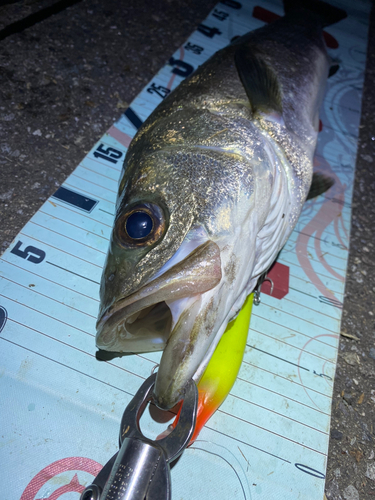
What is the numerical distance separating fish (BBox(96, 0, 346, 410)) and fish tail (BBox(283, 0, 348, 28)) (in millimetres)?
1152

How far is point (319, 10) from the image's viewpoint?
2.66m

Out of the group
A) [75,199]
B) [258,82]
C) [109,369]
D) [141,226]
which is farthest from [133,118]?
[109,369]

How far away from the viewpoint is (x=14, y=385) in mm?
1275

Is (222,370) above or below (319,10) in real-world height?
below

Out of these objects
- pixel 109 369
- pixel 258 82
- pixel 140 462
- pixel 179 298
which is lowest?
pixel 109 369

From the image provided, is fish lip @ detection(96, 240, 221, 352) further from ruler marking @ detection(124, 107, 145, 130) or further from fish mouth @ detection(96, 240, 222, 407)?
ruler marking @ detection(124, 107, 145, 130)

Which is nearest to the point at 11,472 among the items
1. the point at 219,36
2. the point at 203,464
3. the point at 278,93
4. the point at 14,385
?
the point at 14,385

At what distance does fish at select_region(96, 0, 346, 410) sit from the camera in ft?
3.27

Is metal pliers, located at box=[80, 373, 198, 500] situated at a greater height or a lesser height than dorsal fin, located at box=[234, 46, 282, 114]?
lesser

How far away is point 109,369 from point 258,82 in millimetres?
1332

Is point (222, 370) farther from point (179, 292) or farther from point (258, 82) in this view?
point (258, 82)

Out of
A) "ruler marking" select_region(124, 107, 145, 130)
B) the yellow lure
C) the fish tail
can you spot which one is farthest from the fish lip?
the fish tail

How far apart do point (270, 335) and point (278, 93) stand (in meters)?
1.06

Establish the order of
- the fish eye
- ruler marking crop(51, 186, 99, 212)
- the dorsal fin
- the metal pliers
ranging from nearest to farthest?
the metal pliers, the fish eye, the dorsal fin, ruler marking crop(51, 186, 99, 212)
